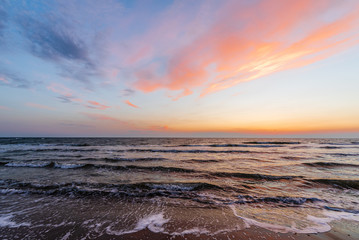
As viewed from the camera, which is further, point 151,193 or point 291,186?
point 291,186

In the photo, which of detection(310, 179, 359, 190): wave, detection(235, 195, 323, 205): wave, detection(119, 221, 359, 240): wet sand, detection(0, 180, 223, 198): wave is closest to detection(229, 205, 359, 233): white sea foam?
detection(119, 221, 359, 240): wet sand

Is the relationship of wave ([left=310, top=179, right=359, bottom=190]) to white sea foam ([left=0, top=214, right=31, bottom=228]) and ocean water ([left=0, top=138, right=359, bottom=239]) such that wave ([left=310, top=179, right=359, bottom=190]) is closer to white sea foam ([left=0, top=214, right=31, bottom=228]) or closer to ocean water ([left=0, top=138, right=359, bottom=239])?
ocean water ([left=0, top=138, right=359, bottom=239])

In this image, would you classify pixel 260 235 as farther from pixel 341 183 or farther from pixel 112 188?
pixel 341 183

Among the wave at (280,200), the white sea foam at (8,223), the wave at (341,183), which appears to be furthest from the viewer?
the wave at (341,183)

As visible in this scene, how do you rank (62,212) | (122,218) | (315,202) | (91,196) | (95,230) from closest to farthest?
(95,230) → (122,218) → (62,212) → (315,202) → (91,196)

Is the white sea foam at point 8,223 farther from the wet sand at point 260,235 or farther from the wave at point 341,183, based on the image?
the wave at point 341,183

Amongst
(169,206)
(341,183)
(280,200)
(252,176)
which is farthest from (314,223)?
(341,183)

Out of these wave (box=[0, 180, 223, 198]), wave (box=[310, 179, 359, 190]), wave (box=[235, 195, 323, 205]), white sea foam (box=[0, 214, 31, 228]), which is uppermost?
white sea foam (box=[0, 214, 31, 228])

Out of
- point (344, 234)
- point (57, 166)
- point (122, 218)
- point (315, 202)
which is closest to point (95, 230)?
point (122, 218)

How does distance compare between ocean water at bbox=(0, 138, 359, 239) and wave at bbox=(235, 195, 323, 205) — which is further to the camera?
wave at bbox=(235, 195, 323, 205)

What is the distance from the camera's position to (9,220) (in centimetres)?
513

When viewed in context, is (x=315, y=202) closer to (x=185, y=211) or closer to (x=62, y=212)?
A: (x=185, y=211)

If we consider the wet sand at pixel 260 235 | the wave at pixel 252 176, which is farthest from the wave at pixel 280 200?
the wave at pixel 252 176

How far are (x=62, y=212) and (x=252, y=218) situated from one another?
7.19 meters
